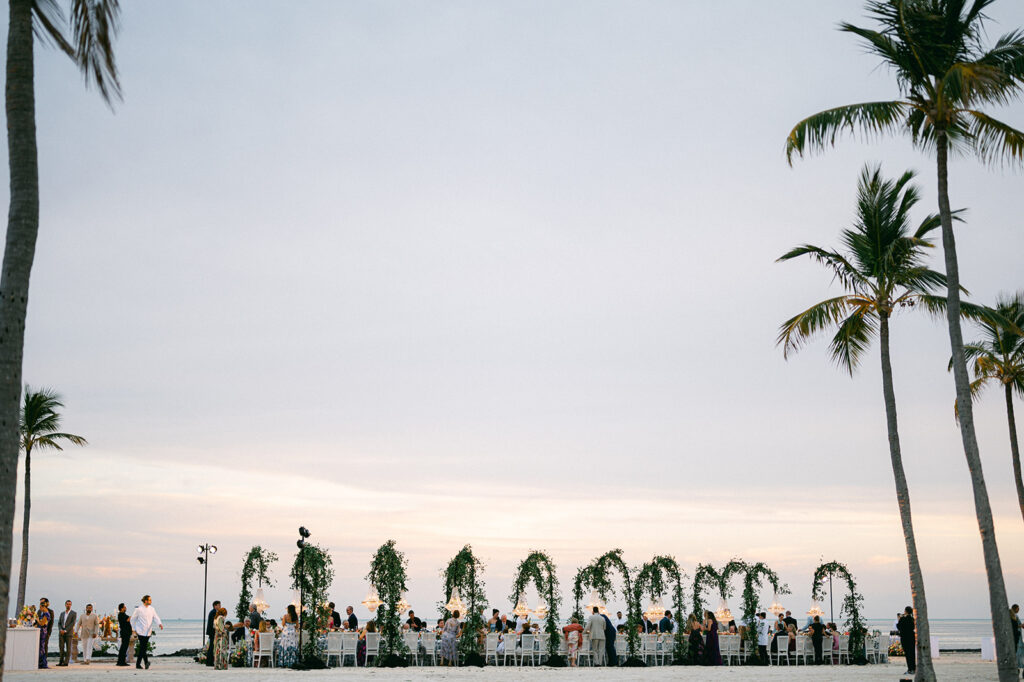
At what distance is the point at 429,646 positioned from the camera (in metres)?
29.2

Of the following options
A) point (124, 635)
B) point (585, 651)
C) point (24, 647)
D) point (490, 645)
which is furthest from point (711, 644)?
point (24, 647)

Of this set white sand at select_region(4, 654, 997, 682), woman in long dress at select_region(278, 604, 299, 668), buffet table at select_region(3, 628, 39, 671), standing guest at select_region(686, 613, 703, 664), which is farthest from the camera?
standing guest at select_region(686, 613, 703, 664)

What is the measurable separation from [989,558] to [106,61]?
46.4 ft

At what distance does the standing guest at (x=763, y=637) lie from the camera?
30.3 meters

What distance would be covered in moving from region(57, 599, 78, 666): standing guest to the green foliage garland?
8108mm

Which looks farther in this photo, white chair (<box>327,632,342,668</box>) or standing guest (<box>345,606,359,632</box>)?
standing guest (<box>345,606,359,632</box>)

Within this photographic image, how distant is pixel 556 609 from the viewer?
93.9ft

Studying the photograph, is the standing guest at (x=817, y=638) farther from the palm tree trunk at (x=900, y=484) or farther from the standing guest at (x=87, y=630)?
the standing guest at (x=87, y=630)

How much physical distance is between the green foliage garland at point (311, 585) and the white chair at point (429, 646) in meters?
3.87

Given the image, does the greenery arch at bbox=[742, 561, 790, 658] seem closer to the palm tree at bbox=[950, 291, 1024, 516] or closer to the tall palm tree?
the palm tree at bbox=[950, 291, 1024, 516]

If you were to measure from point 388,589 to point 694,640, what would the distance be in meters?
9.81

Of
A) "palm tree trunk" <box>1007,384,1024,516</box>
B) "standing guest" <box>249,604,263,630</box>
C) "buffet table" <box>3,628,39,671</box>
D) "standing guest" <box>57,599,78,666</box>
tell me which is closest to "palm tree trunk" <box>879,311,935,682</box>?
"palm tree trunk" <box>1007,384,1024,516</box>

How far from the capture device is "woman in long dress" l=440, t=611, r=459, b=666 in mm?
28706

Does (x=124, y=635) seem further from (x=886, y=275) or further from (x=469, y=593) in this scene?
(x=886, y=275)
